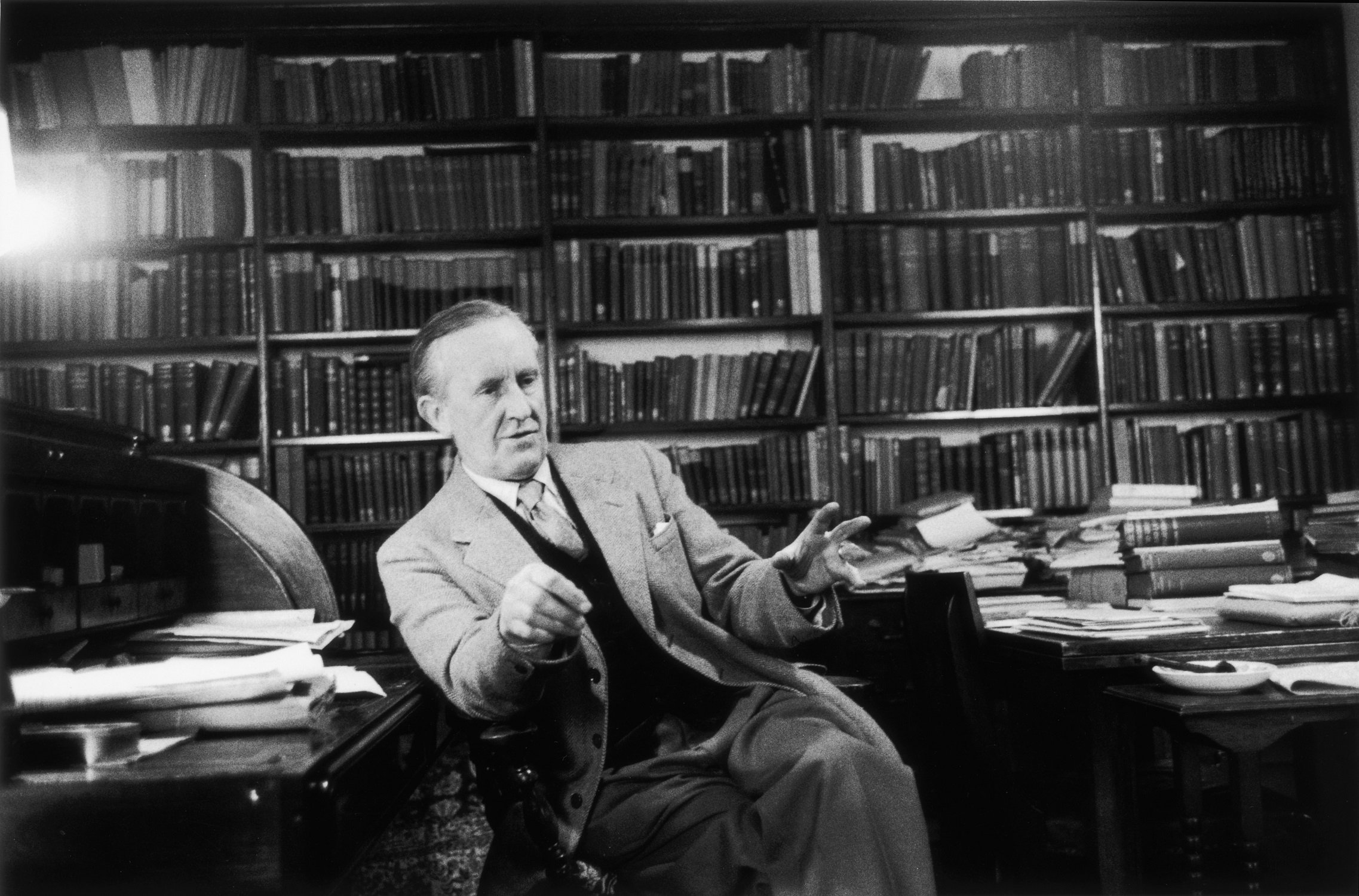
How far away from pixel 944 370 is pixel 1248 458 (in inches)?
42.8

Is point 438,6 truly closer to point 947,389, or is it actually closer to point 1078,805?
point 947,389

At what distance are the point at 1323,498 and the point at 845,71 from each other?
2.20m

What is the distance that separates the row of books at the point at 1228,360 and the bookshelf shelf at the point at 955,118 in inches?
29.4

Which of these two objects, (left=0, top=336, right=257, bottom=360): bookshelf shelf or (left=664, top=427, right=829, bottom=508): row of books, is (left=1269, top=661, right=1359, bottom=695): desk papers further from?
(left=0, top=336, right=257, bottom=360): bookshelf shelf

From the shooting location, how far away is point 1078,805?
2377 mm

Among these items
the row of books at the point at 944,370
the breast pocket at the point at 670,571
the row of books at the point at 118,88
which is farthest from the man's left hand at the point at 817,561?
the row of books at the point at 118,88

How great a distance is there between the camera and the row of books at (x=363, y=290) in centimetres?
356

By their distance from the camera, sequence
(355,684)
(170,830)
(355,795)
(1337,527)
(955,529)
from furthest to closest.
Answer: (955,529)
(1337,527)
(355,684)
(355,795)
(170,830)

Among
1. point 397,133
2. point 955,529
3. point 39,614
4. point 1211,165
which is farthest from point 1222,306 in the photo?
A: point 39,614

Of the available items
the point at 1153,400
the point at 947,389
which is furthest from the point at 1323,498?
the point at 947,389

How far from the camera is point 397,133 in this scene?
12.1 feet

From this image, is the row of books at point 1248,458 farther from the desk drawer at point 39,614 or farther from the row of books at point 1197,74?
the desk drawer at point 39,614

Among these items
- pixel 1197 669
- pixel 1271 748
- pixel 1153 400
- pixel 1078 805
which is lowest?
pixel 1271 748

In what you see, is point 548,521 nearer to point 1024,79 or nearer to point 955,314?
point 955,314
